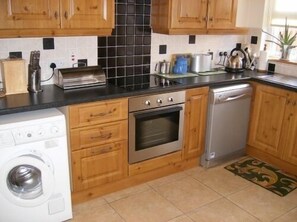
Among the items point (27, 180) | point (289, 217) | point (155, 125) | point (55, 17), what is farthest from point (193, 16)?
point (27, 180)

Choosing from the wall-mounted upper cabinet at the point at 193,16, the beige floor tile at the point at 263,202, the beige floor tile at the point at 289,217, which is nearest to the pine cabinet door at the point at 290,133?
the beige floor tile at the point at 263,202

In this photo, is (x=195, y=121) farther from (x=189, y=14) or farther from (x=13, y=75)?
(x=13, y=75)

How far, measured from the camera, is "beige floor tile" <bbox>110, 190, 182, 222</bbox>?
2506 millimetres

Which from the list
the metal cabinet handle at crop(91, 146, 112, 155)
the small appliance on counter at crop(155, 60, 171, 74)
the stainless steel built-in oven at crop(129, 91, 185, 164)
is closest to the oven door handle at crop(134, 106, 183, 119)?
the stainless steel built-in oven at crop(129, 91, 185, 164)

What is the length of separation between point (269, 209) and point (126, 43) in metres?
1.90

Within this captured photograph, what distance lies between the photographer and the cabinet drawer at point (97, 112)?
7.88 feet

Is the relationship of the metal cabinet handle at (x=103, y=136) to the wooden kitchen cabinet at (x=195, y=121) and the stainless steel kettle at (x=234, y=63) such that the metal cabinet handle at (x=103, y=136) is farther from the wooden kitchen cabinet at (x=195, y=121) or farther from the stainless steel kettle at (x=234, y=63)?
the stainless steel kettle at (x=234, y=63)

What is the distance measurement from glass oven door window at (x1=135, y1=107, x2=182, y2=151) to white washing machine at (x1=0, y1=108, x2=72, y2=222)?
2.31ft

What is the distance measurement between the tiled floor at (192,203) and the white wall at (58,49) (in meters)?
1.17

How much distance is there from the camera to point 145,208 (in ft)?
8.59

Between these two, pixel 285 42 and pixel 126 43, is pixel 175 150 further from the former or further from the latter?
pixel 285 42

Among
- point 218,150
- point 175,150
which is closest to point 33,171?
point 175,150

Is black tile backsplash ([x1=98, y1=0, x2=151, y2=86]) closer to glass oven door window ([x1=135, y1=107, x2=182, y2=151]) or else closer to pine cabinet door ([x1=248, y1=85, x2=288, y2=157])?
glass oven door window ([x1=135, y1=107, x2=182, y2=151])

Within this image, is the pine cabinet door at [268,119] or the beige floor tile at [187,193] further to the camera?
the pine cabinet door at [268,119]
